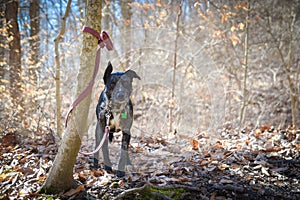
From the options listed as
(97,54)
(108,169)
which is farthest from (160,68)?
(97,54)

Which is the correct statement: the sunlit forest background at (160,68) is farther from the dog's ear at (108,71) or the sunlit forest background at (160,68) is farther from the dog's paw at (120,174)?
the dog's paw at (120,174)

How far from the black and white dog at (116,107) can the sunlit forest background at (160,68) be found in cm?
38

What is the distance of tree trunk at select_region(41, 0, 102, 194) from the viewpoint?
255 centimetres

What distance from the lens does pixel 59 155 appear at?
2.68 meters

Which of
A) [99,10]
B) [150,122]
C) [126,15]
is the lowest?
[150,122]

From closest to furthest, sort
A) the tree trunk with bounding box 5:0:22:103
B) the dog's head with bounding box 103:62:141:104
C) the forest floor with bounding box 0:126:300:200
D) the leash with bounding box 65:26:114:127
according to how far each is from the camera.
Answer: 1. the leash with bounding box 65:26:114:127
2. the forest floor with bounding box 0:126:300:200
3. the dog's head with bounding box 103:62:141:104
4. the tree trunk with bounding box 5:0:22:103

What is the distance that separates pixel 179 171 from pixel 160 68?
2.48m

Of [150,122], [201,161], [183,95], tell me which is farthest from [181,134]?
[201,161]

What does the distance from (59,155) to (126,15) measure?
5977mm

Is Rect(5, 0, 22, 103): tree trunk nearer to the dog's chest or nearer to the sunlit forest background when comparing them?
the sunlit forest background

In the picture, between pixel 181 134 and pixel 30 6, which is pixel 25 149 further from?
pixel 30 6

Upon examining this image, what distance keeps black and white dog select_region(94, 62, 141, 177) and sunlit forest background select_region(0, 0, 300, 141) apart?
38cm

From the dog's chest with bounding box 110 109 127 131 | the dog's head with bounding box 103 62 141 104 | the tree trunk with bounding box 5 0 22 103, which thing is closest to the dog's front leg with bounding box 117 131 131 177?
the dog's chest with bounding box 110 109 127 131

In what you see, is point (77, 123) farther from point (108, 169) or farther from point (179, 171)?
point (179, 171)
